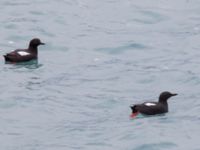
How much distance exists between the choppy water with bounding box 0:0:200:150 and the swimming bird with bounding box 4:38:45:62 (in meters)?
0.19

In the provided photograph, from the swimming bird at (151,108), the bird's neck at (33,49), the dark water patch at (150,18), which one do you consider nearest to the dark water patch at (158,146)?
the swimming bird at (151,108)

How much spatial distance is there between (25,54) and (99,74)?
2227 millimetres

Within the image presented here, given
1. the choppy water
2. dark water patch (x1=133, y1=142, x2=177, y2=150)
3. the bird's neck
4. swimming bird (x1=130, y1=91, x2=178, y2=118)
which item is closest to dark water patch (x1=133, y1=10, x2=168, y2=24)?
the choppy water

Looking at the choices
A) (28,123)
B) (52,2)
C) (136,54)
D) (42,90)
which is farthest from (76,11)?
(28,123)

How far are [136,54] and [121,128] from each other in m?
6.54

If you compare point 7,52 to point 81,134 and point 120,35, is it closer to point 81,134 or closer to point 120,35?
point 120,35

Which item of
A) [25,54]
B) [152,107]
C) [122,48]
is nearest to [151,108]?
[152,107]

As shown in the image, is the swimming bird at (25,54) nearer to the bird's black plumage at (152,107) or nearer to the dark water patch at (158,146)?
the bird's black plumage at (152,107)

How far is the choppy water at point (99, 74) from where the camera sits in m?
19.0

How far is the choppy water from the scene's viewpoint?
19000 millimetres

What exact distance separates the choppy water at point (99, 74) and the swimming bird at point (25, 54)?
0.19 meters

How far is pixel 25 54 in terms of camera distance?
24734 mm

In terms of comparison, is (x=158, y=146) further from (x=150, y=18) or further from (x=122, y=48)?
(x=150, y=18)

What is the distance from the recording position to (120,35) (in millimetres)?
27547
